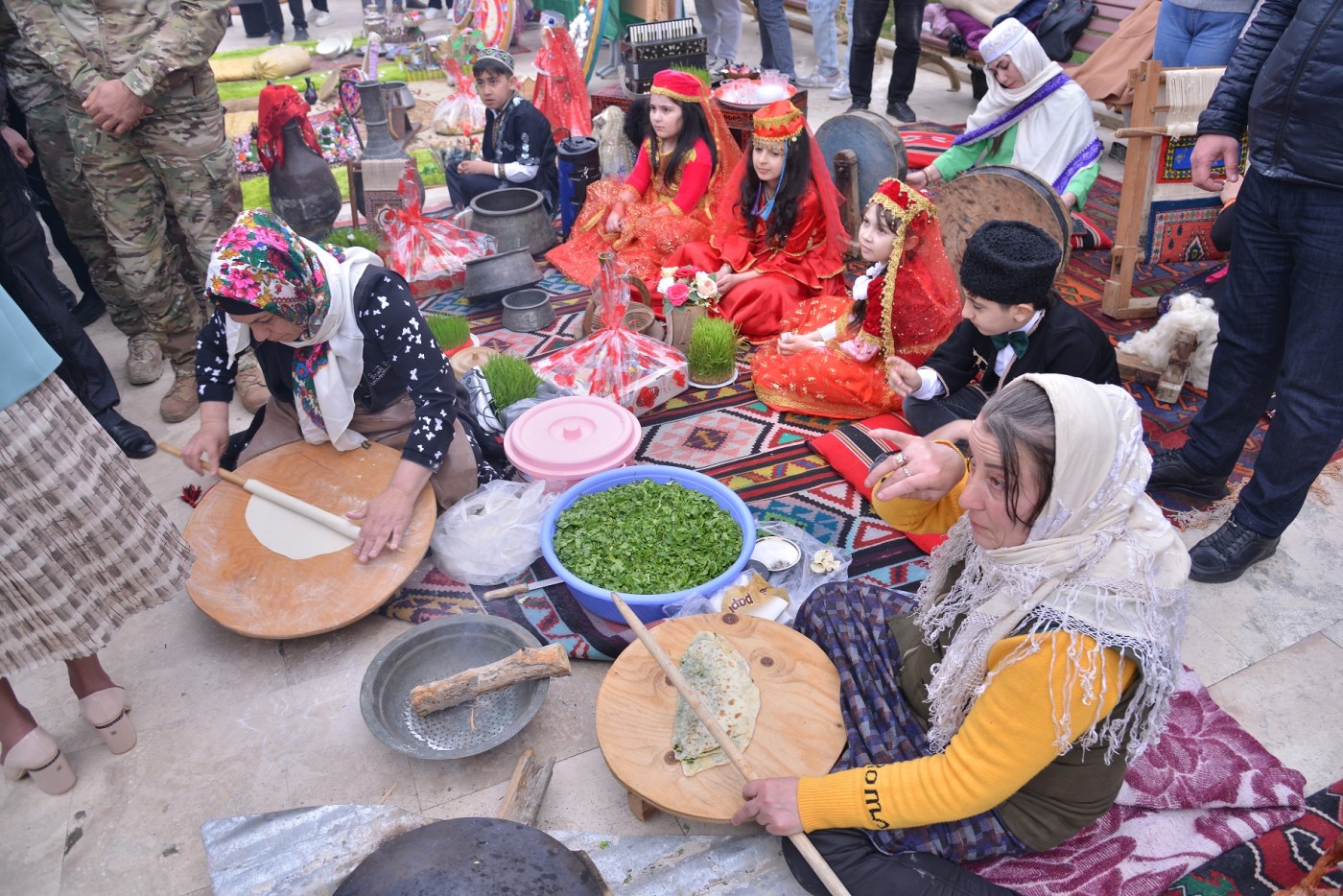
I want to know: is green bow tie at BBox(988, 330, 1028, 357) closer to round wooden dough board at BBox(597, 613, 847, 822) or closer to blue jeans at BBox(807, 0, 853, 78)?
round wooden dough board at BBox(597, 613, 847, 822)

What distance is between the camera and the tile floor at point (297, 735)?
2.39 meters

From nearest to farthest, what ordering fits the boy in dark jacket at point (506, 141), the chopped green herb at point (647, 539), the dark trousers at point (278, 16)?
1. the chopped green herb at point (647, 539)
2. the boy in dark jacket at point (506, 141)
3. the dark trousers at point (278, 16)

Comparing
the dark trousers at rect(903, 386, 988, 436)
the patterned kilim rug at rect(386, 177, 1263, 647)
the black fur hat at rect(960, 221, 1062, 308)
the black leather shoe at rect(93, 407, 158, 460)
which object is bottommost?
the patterned kilim rug at rect(386, 177, 1263, 647)

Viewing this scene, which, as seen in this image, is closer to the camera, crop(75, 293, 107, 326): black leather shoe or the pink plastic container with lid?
the pink plastic container with lid

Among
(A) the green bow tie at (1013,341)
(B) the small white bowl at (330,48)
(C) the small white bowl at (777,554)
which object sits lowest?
(C) the small white bowl at (777,554)

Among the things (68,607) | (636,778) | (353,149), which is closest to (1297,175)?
(636,778)

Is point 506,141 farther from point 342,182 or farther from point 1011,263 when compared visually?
point 1011,263

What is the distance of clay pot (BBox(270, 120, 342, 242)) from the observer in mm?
5559

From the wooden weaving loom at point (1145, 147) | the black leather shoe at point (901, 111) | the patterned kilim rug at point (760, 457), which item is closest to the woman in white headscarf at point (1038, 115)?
the wooden weaving loom at point (1145, 147)

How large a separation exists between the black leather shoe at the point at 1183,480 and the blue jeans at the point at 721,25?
6.99 metres

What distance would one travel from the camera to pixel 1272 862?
2.18 m

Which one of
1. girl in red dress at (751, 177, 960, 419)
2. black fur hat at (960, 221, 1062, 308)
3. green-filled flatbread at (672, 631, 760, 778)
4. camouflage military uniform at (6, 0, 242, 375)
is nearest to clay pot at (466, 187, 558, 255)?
camouflage military uniform at (6, 0, 242, 375)

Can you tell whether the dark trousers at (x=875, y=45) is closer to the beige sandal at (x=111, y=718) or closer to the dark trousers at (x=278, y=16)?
the beige sandal at (x=111, y=718)

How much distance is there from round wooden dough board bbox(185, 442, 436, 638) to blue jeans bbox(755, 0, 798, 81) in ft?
22.4
